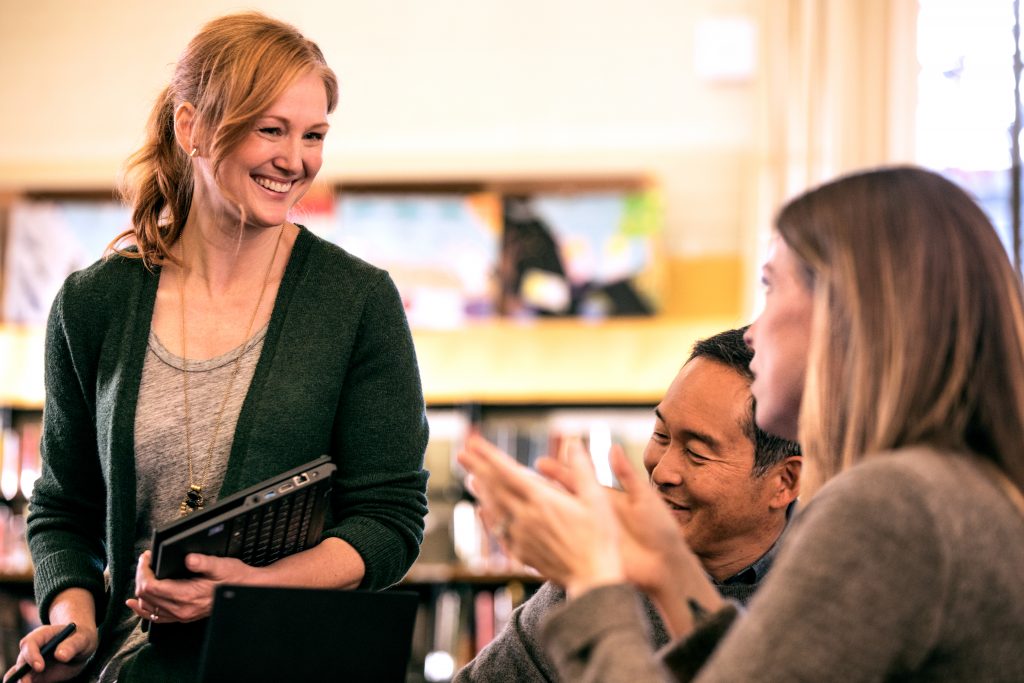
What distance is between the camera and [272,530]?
4.75 feet

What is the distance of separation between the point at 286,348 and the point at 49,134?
15.6 ft

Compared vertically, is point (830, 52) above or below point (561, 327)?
above

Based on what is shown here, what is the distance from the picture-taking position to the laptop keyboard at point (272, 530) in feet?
4.58

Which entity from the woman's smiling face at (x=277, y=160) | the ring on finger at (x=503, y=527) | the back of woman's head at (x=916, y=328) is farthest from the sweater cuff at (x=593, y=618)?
the woman's smiling face at (x=277, y=160)

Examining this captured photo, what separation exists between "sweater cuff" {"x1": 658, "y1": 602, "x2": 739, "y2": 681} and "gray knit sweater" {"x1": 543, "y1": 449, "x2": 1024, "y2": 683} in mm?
139

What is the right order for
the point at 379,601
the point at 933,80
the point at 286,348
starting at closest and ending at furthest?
the point at 379,601 < the point at 286,348 < the point at 933,80

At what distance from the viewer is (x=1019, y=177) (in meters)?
3.74

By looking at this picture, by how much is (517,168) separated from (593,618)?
15.2ft

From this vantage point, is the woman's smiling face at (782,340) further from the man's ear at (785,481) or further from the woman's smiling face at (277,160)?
the woman's smiling face at (277,160)

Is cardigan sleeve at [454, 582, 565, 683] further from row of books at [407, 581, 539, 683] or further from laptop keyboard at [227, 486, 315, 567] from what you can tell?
row of books at [407, 581, 539, 683]

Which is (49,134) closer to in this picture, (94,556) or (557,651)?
(94,556)

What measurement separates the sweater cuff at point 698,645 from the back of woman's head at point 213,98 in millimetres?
843

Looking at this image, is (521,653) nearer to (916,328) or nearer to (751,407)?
(751,407)

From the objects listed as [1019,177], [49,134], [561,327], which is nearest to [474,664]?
[1019,177]
